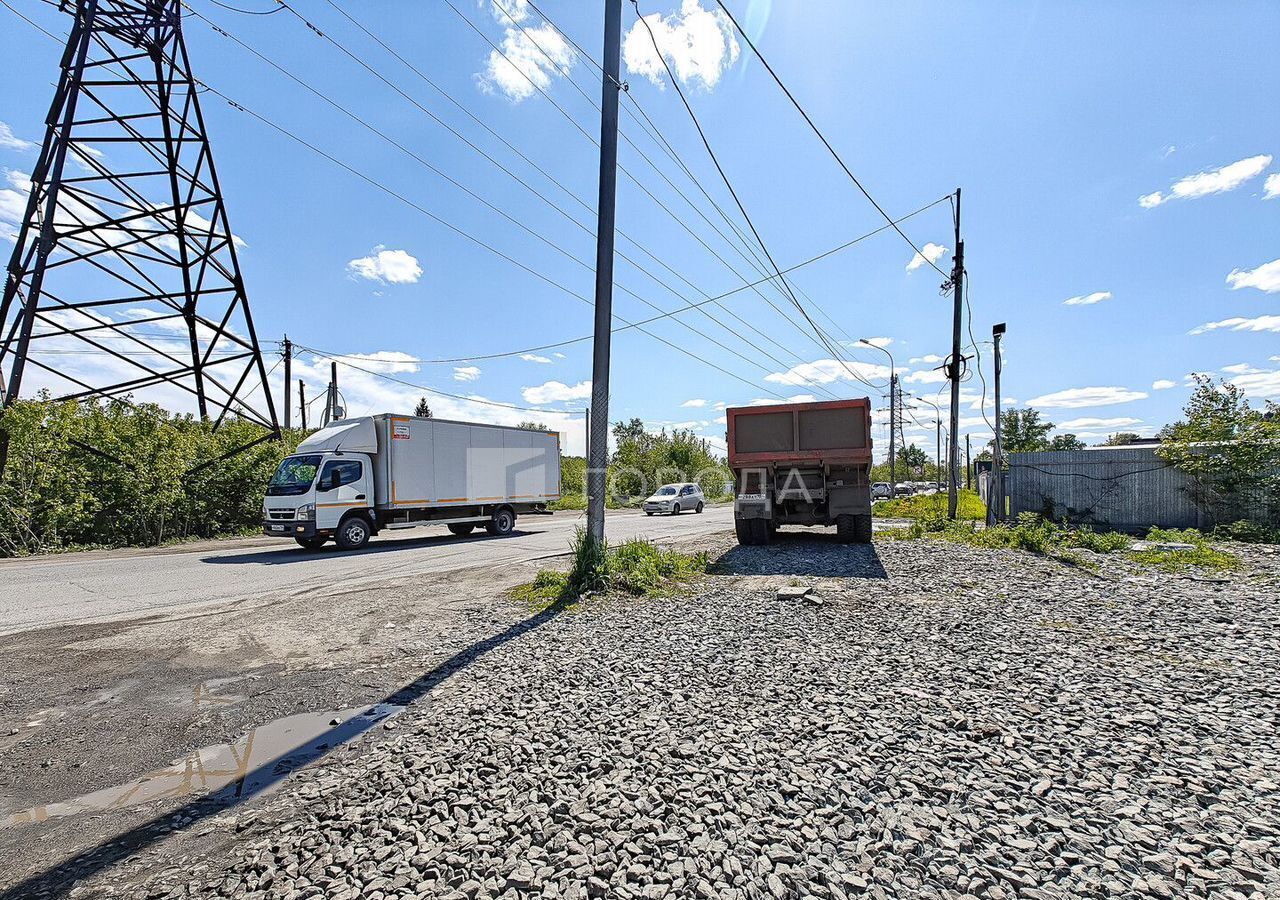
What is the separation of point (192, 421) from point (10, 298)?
4899 mm

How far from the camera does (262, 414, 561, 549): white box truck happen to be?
42.9 feet

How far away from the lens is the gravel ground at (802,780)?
6.84ft

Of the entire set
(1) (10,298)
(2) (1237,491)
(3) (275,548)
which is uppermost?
(1) (10,298)

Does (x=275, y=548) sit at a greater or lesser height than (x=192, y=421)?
lesser

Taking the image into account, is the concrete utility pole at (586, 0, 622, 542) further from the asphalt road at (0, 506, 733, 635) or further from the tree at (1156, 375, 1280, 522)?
the tree at (1156, 375, 1280, 522)

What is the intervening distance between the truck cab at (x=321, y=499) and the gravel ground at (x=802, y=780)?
10183 millimetres

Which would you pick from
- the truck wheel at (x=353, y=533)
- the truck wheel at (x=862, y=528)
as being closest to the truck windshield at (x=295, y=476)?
the truck wheel at (x=353, y=533)

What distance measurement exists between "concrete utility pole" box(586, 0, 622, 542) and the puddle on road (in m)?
4.55

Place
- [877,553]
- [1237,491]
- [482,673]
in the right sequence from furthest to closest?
[1237,491] → [877,553] → [482,673]

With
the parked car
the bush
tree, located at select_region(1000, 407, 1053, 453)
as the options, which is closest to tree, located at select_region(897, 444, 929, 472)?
tree, located at select_region(1000, 407, 1053, 453)

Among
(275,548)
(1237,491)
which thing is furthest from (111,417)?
(1237,491)

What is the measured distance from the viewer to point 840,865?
6.89 feet

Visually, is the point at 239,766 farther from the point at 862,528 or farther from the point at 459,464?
the point at 459,464

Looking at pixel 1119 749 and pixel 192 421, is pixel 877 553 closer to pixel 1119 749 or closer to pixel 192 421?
pixel 1119 749
